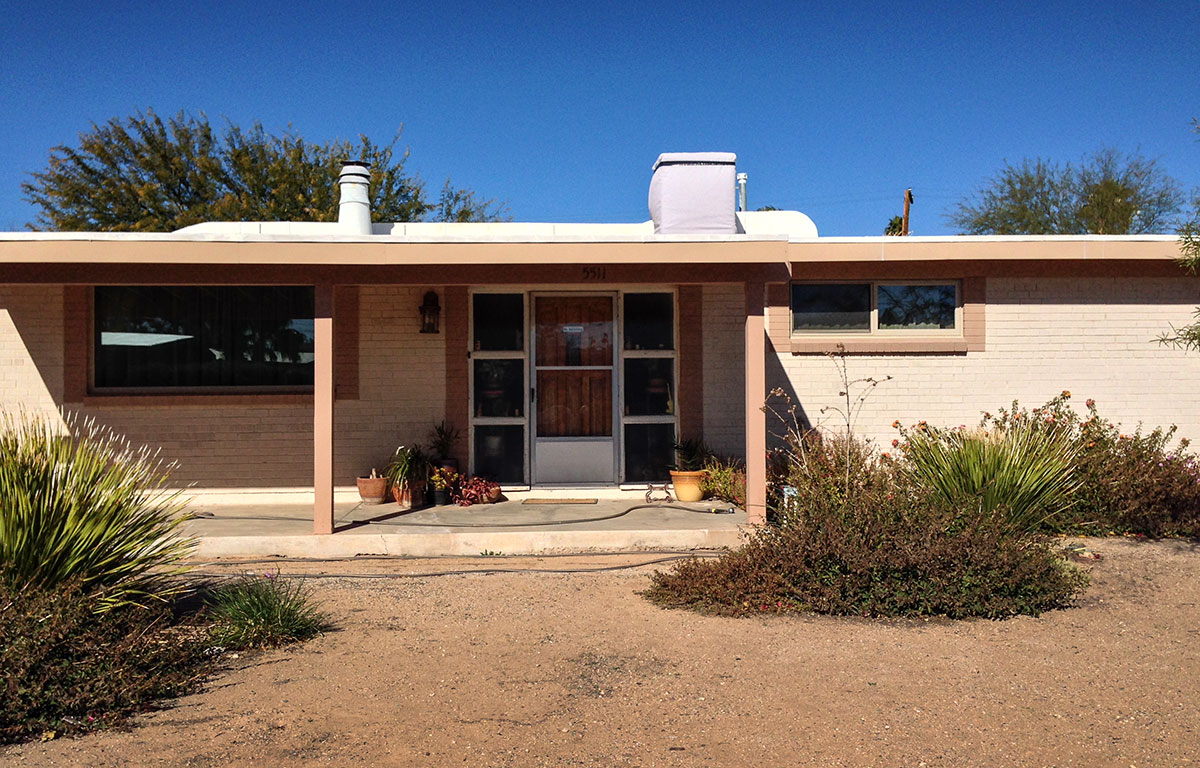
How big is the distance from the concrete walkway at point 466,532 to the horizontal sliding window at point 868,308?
A: 2486mm

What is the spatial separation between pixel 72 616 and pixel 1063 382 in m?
9.59

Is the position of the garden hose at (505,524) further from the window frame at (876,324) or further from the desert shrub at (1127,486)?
the desert shrub at (1127,486)

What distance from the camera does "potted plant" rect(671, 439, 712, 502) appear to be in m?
10.0

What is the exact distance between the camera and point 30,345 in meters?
9.82

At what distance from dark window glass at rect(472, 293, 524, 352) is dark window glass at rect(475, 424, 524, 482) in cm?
91

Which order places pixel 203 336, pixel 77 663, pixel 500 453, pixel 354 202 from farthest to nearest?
1. pixel 500 453
2. pixel 354 202
3. pixel 203 336
4. pixel 77 663

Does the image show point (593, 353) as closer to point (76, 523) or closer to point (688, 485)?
point (688, 485)

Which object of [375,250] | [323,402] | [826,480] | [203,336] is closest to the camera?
[826,480]

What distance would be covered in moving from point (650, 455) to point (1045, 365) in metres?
4.41

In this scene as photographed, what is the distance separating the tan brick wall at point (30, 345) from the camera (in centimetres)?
979

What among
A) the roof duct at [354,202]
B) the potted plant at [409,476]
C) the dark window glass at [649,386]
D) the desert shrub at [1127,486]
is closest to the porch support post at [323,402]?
the potted plant at [409,476]

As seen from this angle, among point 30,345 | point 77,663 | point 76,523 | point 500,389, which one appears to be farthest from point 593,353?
point 77,663

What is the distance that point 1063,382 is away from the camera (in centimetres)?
1038

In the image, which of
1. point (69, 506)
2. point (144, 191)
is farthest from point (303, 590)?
point (144, 191)
